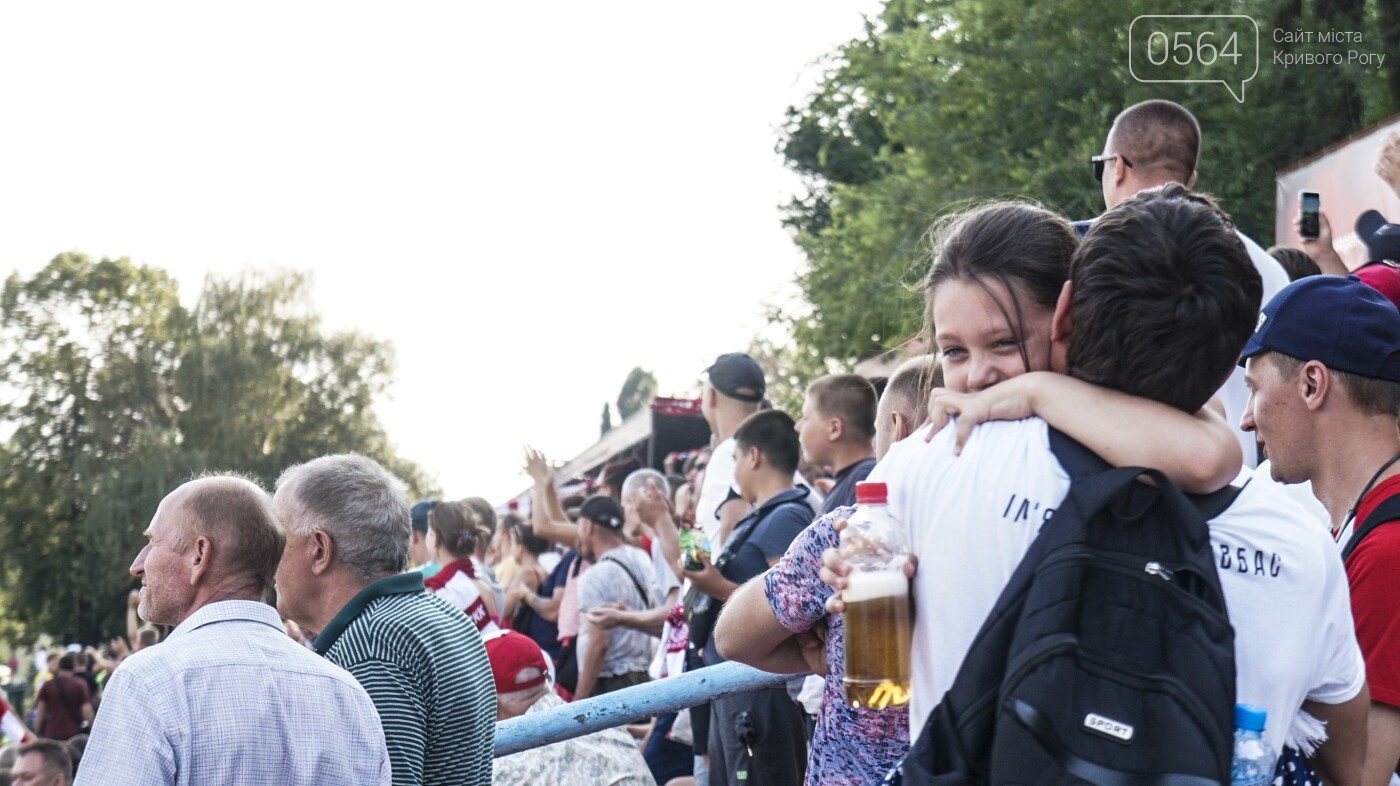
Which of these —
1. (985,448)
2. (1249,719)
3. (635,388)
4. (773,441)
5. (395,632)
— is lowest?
(635,388)

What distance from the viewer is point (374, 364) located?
158ft

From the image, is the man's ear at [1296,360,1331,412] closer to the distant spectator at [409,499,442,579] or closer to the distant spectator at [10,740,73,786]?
the distant spectator at [409,499,442,579]

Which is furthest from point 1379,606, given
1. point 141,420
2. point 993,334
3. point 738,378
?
point 141,420

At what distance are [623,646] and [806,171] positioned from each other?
881 inches

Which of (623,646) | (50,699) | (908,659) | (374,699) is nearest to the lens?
(908,659)

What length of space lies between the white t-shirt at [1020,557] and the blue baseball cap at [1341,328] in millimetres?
1129

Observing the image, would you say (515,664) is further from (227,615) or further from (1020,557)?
(1020,557)

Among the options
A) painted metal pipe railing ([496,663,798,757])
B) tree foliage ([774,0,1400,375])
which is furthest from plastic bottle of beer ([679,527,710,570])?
tree foliage ([774,0,1400,375])

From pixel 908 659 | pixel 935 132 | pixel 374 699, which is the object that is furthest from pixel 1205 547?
pixel 935 132

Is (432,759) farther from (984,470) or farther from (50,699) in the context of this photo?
(50,699)

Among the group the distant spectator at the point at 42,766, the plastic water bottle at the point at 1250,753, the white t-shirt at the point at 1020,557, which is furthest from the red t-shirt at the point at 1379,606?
the distant spectator at the point at 42,766

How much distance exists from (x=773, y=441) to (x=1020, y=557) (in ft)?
12.9

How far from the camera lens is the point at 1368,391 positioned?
10.3ft

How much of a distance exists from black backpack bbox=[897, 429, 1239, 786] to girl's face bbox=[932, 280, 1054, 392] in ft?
0.93
